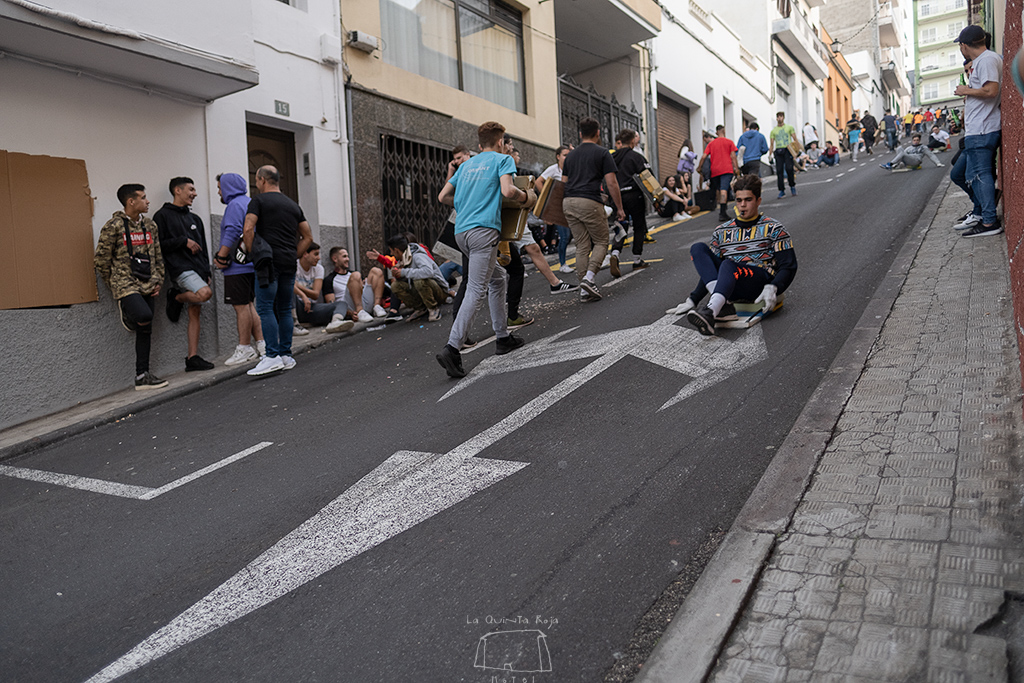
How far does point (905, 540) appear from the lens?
9.78ft

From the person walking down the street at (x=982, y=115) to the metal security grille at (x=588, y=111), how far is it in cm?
1131

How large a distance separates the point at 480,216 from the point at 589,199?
2593 mm

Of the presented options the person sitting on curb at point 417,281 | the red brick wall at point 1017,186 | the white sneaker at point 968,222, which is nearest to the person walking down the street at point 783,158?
the white sneaker at point 968,222

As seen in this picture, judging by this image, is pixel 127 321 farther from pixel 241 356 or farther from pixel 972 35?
pixel 972 35

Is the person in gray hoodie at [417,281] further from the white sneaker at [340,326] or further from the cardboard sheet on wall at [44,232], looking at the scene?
the cardboard sheet on wall at [44,232]

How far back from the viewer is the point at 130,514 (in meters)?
4.34

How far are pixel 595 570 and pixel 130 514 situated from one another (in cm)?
262

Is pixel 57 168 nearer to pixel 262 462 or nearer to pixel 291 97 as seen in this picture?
pixel 291 97

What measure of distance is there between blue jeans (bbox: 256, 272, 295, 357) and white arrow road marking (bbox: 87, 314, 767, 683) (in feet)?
7.13

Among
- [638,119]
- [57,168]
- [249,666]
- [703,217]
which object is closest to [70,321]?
[57,168]

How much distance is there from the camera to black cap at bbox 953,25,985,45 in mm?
7320

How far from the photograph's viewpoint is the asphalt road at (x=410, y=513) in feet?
9.39

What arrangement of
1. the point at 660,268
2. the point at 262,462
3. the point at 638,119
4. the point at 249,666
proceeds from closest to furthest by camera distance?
1. the point at 249,666
2. the point at 262,462
3. the point at 660,268
4. the point at 638,119

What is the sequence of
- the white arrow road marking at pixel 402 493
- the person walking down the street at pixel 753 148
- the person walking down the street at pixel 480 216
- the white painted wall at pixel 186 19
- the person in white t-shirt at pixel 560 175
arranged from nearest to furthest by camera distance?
the white arrow road marking at pixel 402 493 → the person walking down the street at pixel 480 216 → the white painted wall at pixel 186 19 → the person in white t-shirt at pixel 560 175 → the person walking down the street at pixel 753 148
